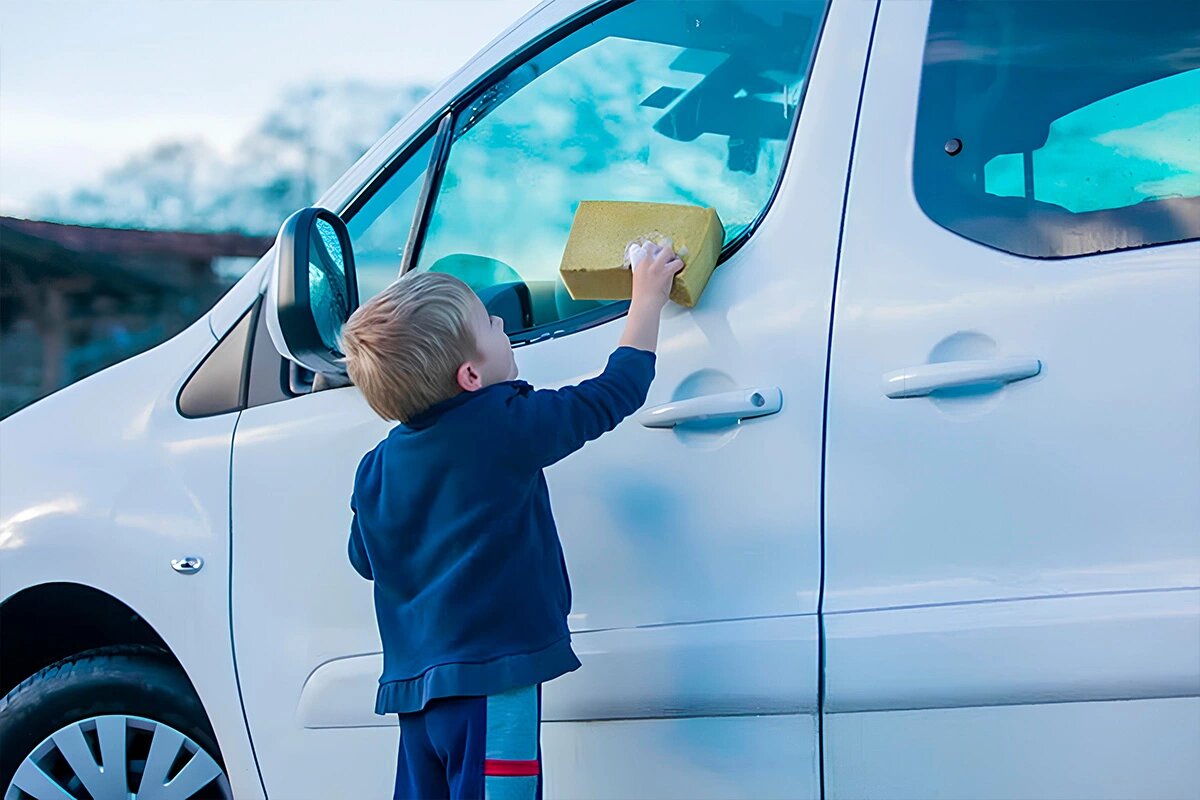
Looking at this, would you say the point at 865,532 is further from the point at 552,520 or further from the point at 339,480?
the point at 339,480

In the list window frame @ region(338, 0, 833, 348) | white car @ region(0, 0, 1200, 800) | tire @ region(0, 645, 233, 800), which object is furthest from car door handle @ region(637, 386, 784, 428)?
tire @ region(0, 645, 233, 800)

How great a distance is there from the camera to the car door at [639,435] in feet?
5.83

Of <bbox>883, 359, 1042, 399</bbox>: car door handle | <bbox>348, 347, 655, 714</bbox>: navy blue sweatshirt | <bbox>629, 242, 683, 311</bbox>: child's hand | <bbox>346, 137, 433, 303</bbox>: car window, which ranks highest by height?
<bbox>346, 137, 433, 303</bbox>: car window

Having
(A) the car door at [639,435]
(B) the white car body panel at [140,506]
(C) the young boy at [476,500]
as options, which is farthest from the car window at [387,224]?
(C) the young boy at [476,500]

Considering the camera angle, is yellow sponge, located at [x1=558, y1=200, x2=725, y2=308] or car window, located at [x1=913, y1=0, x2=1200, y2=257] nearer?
car window, located at [x1=913, y1=0, x2=1200, y2=257]

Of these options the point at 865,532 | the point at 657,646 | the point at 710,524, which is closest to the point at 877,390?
the point at 865,532

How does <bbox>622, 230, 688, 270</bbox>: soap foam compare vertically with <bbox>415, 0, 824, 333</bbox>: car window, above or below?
below

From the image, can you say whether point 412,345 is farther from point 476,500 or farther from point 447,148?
point 447,148

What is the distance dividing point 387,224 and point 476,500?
2.52 feet

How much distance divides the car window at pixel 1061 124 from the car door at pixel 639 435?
145 mm

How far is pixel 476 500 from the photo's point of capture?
181cm

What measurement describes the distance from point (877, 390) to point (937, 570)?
0.25 m

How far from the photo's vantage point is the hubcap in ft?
7.71

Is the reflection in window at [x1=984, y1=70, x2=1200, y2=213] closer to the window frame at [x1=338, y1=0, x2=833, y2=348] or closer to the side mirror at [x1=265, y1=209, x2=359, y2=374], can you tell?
the window frame at [x1=338, y1=0, x2=833, y2=348]
